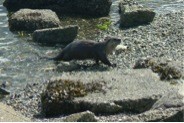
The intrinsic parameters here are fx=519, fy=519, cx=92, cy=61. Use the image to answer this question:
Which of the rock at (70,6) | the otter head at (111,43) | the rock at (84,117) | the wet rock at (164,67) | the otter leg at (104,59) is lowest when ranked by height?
the rock at (70,6)

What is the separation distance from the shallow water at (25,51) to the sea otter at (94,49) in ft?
2.37

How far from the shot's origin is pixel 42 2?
2058 centimetres

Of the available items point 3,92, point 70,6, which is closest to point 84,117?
point 3,92

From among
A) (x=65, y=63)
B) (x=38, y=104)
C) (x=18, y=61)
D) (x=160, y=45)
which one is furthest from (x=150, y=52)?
(x=38, y=104)

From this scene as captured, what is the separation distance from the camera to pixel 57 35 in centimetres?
1595

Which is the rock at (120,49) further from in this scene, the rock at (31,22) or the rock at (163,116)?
the rock at (163,116)

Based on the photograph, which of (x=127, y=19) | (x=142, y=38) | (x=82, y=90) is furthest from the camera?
(x=127, y=19)

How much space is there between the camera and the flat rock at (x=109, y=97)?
376 inches

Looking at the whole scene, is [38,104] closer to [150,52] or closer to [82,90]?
[82,90]

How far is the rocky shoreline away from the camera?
938cm

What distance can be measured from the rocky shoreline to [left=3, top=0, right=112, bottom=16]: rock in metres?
2.12

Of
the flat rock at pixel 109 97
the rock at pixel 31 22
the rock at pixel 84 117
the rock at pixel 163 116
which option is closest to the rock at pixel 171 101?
the rock at pixel 163 116

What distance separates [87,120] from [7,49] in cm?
783

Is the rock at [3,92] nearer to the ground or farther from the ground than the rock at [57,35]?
farther from the ground
